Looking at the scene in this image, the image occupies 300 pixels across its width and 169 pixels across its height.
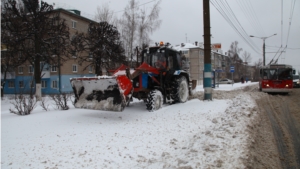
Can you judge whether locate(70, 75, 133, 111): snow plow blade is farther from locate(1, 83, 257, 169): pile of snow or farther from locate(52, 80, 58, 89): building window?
locate(52, 80, 58, 89): building window

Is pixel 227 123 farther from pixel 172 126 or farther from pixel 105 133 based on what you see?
pixel 105 133

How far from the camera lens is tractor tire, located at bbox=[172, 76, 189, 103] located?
376 inches

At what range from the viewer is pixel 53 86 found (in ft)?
108

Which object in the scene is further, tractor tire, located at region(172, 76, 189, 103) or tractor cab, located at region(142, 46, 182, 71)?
tractor tire, located at region(172, 76, 189, 103)

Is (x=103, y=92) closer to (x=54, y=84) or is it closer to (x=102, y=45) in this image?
(x=102, y=45)

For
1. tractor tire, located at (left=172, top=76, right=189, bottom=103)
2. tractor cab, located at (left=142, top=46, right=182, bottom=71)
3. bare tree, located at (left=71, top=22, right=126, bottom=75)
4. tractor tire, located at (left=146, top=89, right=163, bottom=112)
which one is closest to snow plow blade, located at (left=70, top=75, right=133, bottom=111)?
tractor tire, located at (left=146, top=89, right=163, bottom=112)

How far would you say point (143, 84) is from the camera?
8367 millimetres

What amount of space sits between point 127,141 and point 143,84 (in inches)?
150

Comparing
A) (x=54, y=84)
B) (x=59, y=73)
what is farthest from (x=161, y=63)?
(x=54, y=84)

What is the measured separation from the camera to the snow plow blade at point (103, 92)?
6.53m

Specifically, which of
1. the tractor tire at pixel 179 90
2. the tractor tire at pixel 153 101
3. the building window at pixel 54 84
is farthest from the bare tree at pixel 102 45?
the tractor tire at pixel 153 101

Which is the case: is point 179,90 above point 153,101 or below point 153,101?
above

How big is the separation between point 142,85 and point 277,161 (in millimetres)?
5315

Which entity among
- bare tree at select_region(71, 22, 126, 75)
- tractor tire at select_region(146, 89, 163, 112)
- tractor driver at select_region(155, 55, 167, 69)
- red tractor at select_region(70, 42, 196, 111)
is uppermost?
bare tree at select_region(71, 22, 126, 75)
